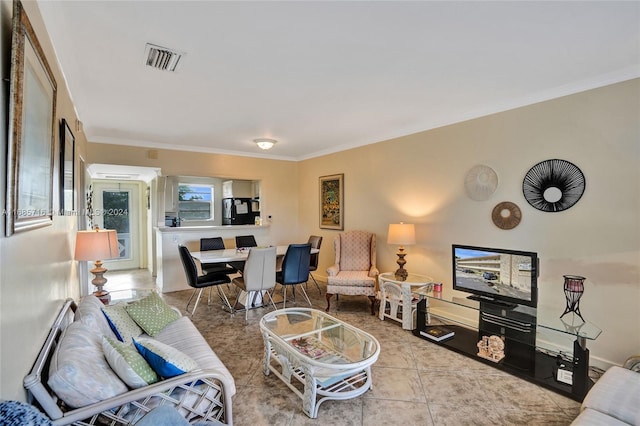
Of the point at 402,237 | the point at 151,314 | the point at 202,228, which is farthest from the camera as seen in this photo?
the point at 202,228

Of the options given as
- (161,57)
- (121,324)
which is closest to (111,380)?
(121,324)

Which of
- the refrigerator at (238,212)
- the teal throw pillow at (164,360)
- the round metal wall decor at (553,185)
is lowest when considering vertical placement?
the teal throw pillow at (164,360)

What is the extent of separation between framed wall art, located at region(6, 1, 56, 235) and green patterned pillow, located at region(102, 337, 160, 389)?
2.31 ft

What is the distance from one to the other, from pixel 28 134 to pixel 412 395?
9.14ft

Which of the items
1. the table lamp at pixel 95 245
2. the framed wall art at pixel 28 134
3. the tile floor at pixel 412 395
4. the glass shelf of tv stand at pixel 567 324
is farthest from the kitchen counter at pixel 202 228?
the glass shelf of tv stand at pixel 567 324

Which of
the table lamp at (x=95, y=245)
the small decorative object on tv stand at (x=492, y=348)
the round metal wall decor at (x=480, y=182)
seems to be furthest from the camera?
the round metal wall decor at (x=480, y=182)

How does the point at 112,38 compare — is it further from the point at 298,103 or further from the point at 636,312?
the point at 636,312

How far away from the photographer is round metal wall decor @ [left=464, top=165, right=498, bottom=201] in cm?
349

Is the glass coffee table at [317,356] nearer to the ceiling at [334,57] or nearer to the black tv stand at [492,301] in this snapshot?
the black tv stand at [492,301]

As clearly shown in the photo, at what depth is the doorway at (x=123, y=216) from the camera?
6895 millimetres

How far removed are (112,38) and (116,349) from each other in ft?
6.42

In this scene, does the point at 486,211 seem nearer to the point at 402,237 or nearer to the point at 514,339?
the point at 402,237

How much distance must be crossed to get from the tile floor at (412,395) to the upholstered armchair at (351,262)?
101 centimetres

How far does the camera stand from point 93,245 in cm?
283
